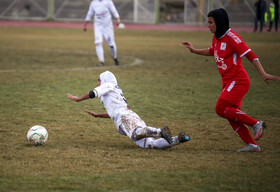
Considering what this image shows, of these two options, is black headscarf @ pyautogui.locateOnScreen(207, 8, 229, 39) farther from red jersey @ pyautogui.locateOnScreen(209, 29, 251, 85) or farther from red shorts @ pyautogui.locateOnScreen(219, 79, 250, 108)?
red shorts @ pyautogui.locateOnScreen(219, 79, 250, 108)

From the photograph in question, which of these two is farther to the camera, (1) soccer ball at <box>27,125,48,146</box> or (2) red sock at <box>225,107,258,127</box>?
(1) soccer ball at <box>27,125,48,146</box>

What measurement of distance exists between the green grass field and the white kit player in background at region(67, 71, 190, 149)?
0.15 metres

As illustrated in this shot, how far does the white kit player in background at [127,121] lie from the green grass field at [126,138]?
150mm

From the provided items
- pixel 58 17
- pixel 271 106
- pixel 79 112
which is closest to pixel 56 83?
pixel 79 112

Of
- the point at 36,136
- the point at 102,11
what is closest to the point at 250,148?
the point at 36,136

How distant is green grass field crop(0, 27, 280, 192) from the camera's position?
510 centimetres

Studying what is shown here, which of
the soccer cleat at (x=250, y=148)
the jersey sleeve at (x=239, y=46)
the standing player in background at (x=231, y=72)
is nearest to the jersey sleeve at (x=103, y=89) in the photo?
the standing player in background at (x=231, y=72)

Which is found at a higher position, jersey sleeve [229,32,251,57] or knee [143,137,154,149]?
jersey sleeve [229,32,251,57]

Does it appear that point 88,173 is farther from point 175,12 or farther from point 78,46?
point 175,12

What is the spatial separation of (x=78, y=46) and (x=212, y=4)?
2118 centimetres

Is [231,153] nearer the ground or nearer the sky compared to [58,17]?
nearer the sky

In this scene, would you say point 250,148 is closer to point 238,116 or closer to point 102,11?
point 238,116

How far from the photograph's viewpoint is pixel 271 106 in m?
9.70

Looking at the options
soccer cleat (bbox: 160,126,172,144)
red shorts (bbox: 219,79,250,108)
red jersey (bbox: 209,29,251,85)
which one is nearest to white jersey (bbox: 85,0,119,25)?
red jersey (bbox: 209,29,251,85)
